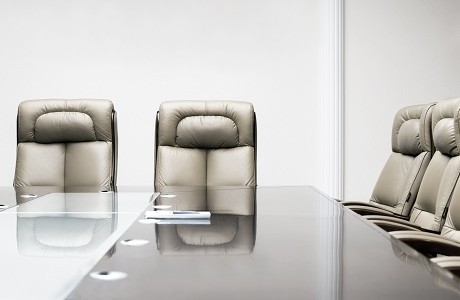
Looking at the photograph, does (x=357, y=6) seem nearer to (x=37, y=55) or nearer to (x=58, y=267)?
(x=37, y=55)

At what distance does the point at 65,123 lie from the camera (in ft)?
11.4

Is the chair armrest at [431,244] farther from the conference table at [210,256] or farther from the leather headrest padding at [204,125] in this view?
the leather headrest padding at [204,125]

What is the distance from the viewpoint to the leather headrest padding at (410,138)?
316cm

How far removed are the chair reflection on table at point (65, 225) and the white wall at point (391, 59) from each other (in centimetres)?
323

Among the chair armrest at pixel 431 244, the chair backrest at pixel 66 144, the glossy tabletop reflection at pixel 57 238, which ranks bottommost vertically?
the chair armrest at pixel 431 244

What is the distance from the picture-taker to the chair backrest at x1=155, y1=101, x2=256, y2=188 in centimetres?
340

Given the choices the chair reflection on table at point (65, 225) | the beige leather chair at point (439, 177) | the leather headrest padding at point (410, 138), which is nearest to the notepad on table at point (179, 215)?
the chair reflection on table at point (65, 225)

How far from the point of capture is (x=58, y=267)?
108 cm

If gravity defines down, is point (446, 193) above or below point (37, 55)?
below

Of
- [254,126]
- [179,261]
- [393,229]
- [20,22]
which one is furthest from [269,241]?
[20,22]

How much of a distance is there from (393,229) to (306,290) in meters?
1.47

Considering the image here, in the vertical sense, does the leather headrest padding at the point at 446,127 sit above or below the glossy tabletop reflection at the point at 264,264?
above

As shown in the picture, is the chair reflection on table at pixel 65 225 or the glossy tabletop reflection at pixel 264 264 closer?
the glossy tabletop reflection at pixel 264 264

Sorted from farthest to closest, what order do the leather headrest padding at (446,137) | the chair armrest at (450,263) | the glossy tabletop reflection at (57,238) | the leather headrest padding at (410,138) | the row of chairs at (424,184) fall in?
the leather headrest padding at (410,138), the leather headrest padding at (446,137), the row of chairs at (424,184), the chair armrest at (450,263), the glossy tabletop reflection at (57,238)
